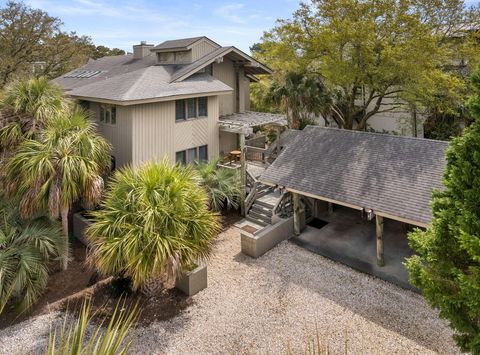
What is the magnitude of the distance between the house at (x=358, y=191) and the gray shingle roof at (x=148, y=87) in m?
5.97

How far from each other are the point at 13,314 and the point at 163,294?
182 inches

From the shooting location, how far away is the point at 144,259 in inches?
380

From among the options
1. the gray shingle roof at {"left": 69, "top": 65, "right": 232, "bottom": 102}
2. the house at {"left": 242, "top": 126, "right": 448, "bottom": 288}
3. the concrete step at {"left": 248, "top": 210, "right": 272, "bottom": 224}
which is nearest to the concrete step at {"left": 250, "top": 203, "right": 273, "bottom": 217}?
the concrete step at {"left": 248, "top": 210, "right": 272, "bottom": 224}

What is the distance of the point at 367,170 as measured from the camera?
45.8ft

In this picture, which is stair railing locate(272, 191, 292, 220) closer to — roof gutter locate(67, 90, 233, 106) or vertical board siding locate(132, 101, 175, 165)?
vertical board siding locate(132, 101, 175, 165)

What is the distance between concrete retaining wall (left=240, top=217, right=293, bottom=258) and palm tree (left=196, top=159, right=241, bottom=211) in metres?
2.91

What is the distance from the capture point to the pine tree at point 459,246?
6.38 metres

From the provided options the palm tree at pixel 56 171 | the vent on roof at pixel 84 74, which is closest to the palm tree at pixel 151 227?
the palm tree at pixel 56 171

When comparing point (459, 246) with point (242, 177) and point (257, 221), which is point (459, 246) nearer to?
point (257, 221)

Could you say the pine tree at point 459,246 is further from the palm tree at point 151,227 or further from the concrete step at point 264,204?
the concrete step at point 264,204

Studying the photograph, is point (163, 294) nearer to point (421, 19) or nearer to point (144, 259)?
point (144, 259)

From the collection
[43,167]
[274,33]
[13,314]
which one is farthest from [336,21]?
[13,314]

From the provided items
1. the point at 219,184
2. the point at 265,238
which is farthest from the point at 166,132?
the point at 265,238

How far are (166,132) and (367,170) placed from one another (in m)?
9.68
